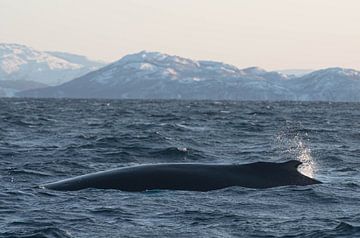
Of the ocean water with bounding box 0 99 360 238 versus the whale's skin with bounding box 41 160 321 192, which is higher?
the whale's skin with bounding box 41 160 321 192

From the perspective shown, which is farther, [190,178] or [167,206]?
[190,178]

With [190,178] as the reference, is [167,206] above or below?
below

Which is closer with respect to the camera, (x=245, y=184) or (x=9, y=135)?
(x=245, y=184)

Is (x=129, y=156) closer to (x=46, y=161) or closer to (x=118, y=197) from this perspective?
(x=46, y=161)

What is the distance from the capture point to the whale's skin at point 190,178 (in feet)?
50.1

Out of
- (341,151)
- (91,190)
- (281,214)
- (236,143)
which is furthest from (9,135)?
(281,214)

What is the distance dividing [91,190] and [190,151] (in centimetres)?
1159

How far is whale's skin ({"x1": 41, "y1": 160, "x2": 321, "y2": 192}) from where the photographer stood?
601 inches

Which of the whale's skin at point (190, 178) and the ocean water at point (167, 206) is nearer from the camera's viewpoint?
the ocean water at point (167, 206)

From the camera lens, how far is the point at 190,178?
15477 millimetres

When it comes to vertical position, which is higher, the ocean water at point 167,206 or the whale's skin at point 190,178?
the whale's skin at point 190,178

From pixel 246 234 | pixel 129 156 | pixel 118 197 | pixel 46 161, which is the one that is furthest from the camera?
pixel 129 156

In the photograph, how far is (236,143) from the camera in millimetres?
30938

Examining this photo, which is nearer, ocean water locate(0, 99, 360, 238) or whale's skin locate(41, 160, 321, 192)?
ocean water locate(0, 99, 360, 238)
